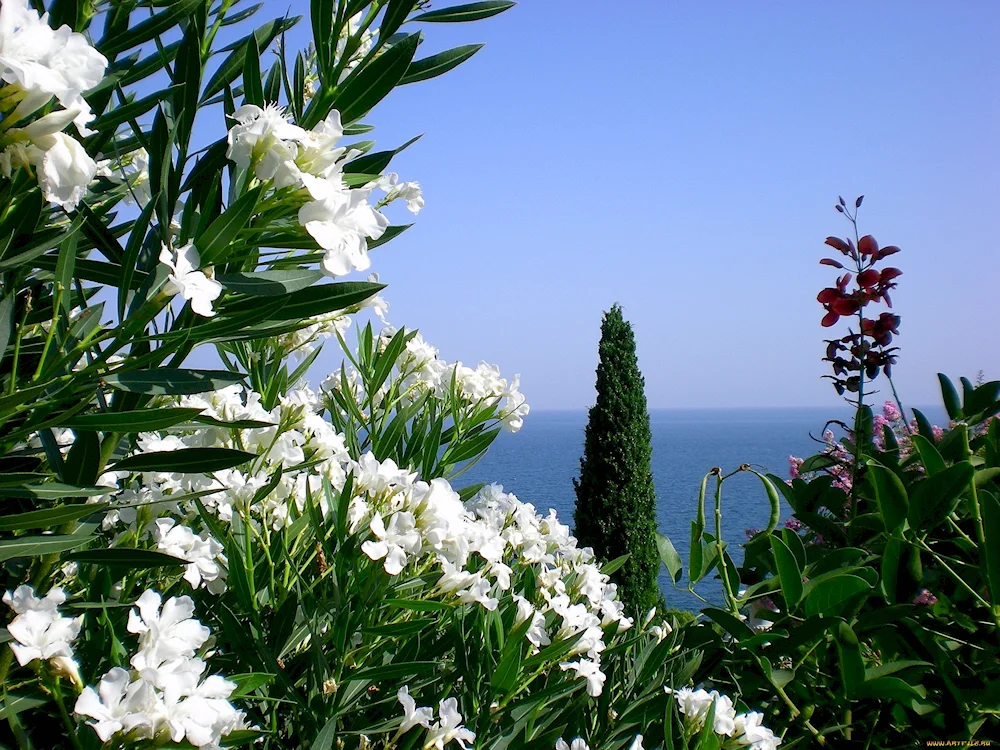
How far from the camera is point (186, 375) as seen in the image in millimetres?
690

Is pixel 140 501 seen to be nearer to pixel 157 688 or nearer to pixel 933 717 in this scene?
pixel 157 688

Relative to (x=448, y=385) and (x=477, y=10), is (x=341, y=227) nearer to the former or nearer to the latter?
(x=477, y=10)

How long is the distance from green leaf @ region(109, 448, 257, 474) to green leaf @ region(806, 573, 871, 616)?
28.2 inches

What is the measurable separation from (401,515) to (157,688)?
309mm

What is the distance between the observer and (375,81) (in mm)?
775

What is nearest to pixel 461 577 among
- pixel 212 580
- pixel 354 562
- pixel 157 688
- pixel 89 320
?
pixel 354 562

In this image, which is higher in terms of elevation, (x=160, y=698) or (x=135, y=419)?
(x=135, y=419)

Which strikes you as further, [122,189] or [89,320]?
[122,189]

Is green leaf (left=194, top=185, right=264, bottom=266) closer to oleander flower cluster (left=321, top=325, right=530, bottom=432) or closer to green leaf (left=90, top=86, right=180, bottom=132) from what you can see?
green leaf (left=90, top=86, right=180, bottom=132)

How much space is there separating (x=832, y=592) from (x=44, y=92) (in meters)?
0.97

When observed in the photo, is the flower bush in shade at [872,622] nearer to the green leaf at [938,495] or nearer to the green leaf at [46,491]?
the green leaf at [938,495]

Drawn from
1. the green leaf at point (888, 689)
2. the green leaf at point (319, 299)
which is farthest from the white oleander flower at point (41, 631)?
the green leaf at point (888, 689)

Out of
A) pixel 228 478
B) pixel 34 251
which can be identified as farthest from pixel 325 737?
pixel 34 251

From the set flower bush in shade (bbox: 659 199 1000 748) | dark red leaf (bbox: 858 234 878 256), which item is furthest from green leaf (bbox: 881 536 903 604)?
dark red leaf (bbox: 858 234 878 256)
